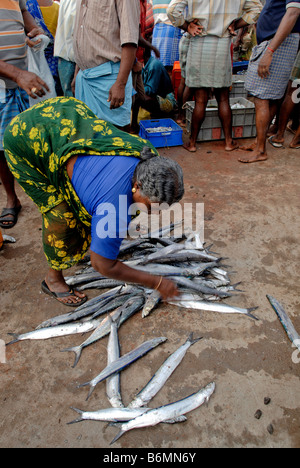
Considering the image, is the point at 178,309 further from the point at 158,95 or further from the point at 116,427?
the point at 158,95

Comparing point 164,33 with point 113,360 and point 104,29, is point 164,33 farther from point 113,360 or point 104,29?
point 113,360

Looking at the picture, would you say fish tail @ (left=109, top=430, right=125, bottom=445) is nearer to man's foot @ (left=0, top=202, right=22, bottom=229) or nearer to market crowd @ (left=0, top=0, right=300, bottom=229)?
market crowd @ (left=0, top=0, right=300, bottom=229)

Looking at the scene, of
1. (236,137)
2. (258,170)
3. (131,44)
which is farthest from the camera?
(236,137)

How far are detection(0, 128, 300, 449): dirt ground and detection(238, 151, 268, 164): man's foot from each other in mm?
1846

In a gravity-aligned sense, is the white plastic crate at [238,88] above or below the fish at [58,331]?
above

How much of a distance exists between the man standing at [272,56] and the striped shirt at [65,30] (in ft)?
9.07

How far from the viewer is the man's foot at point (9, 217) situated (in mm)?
3947

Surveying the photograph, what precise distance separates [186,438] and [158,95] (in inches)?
252

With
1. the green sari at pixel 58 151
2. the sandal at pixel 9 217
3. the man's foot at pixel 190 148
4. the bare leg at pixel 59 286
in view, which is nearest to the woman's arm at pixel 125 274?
the green sari at pixel 58 151

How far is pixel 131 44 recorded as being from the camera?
11.3 feet

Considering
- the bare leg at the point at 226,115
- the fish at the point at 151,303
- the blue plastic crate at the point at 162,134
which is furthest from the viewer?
the blue plastic crate at the point at 162,134

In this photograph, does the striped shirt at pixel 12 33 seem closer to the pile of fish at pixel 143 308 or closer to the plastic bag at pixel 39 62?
the plastic bag at pixel 39 62

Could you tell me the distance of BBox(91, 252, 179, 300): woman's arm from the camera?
6.63 feet
